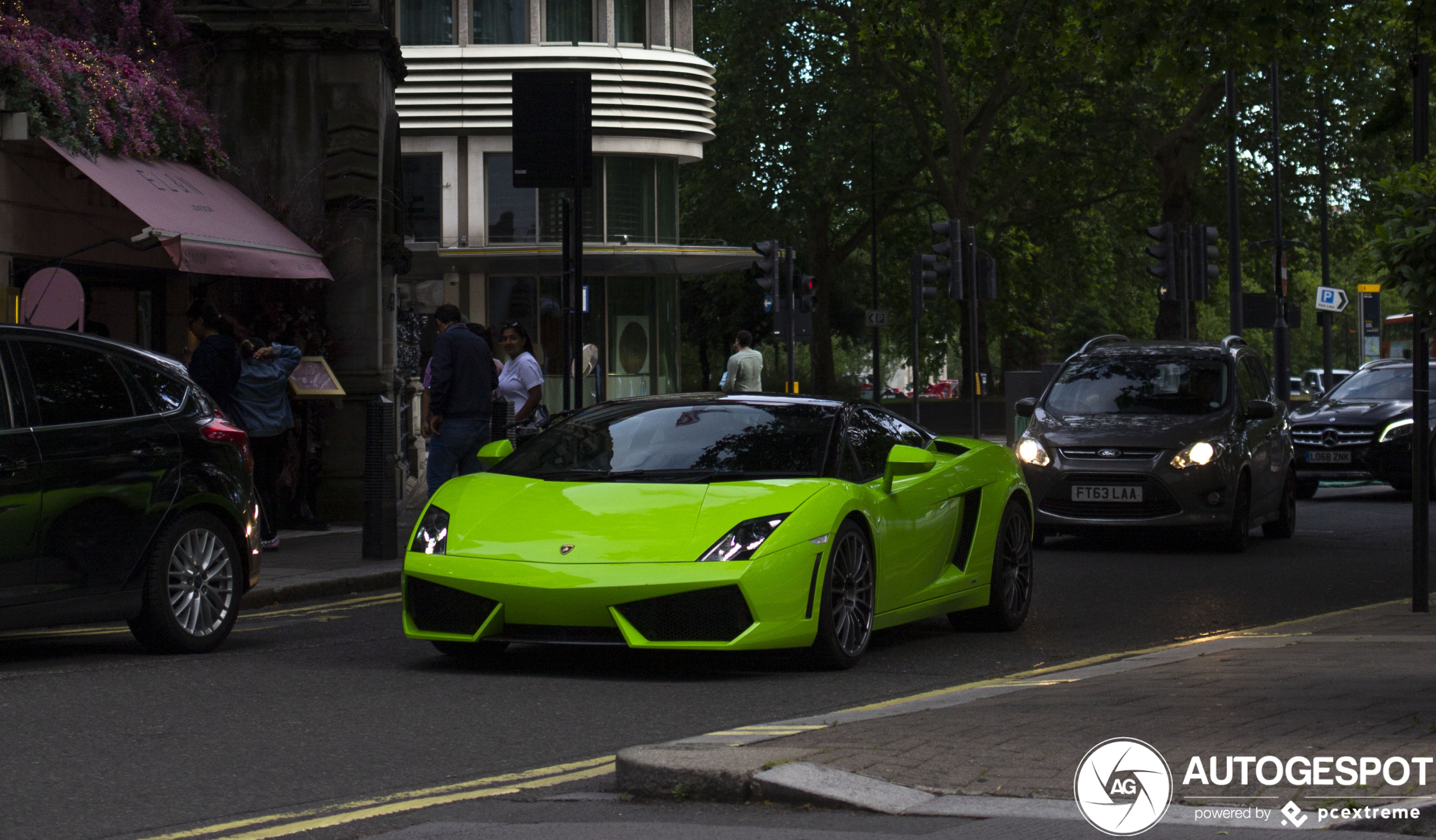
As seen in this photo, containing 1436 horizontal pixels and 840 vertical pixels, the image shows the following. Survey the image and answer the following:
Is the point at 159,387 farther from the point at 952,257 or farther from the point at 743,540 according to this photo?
the point at 952,257

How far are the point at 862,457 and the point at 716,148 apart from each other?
37.9 m

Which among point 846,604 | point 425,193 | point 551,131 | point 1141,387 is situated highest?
point 425,193

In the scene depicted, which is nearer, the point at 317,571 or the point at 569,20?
the point at 317,571

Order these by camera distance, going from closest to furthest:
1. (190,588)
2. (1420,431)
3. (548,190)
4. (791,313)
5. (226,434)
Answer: (190,588)
(226,434)
(1420,431)
(791,313)
(548,190)

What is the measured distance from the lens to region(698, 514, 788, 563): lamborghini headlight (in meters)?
8.05

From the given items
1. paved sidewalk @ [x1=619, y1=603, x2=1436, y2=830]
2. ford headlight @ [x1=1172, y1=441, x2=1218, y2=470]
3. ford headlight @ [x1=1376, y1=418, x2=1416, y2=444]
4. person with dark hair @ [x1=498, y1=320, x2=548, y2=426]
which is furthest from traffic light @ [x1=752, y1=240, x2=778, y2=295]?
paved sidewalk @ [x1=619, y1=603, x2=1436, y2=830]

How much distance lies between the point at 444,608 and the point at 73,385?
2.22m

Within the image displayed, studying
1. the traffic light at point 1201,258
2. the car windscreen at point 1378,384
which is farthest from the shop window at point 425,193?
the car windscreen at point 1378,384

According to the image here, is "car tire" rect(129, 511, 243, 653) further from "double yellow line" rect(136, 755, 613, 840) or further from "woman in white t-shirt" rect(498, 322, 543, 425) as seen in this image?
"woman in white t-shirt" rect(498, 322, 543, 425)

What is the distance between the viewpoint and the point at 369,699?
7742 millimetres

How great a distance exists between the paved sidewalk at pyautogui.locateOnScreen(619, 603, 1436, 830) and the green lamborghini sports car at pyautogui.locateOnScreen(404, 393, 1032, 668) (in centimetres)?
85

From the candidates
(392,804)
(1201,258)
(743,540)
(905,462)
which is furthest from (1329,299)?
(392,804)

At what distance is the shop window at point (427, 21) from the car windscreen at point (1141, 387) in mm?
29980

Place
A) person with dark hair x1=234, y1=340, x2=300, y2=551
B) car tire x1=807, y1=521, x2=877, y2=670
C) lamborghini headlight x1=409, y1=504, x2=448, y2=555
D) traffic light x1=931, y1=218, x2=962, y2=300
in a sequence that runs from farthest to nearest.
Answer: traffic light x1=931, y1=218, x2=962, y2=300 < person with dark hair x1=234, y1=340, x2=300, y2=551 < lamborghini headlight x1=409, y1=504, x2=448, y2=555 < car tire x1=807, y1=521, x2=877, y2=670
